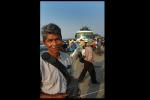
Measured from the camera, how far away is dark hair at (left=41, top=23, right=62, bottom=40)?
24.8 ft

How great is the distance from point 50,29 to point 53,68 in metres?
0.57

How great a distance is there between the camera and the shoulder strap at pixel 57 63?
25.0 feet

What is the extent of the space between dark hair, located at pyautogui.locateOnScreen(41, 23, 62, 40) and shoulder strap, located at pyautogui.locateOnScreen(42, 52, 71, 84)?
267 millimetres

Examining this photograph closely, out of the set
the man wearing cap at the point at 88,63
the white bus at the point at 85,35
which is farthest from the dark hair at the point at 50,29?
the man wearing cap at the point at 88,63

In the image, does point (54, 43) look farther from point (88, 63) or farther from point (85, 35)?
point (88, 63)

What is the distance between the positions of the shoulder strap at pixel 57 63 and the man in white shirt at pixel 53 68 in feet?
0.11

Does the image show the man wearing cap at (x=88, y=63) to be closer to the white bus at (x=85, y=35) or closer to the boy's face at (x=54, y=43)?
the white bus at (x=85, y=35)

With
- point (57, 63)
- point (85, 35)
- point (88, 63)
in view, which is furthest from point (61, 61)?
point (85, 35)

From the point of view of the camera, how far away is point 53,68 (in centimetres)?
763

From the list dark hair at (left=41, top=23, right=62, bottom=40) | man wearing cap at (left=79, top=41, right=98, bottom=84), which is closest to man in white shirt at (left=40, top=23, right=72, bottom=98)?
dark hair at (left=41, top=23, right=62, bottom=40)

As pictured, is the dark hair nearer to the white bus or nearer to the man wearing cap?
the white bus
